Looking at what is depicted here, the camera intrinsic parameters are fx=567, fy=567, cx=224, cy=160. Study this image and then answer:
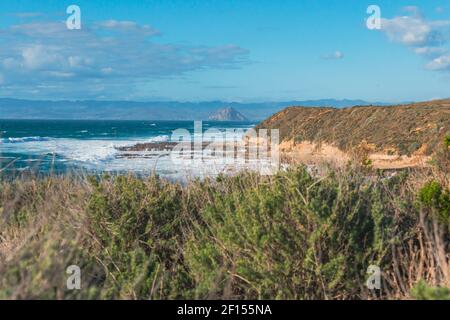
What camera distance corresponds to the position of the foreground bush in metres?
4.95

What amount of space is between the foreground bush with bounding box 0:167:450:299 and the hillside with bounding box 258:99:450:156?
17581 millimetres

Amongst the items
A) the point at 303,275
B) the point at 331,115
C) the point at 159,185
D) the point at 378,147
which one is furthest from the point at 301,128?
the point at 303,275

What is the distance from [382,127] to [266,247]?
31915mm

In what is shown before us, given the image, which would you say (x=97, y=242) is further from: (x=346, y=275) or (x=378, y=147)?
(x=378, y=147)

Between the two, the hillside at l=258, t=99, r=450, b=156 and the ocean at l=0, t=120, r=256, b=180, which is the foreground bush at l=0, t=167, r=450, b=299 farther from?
the hillside at l=258, t=99, r=450, b=156

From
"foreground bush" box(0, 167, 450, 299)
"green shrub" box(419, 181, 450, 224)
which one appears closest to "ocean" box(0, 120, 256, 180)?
"foreground bush" box(0, 167, 450, 299)

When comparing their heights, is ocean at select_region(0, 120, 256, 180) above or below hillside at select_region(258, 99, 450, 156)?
below

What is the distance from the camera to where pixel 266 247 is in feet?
17.9

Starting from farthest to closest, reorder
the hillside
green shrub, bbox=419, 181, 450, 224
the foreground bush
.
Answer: the hillside, green shrub, bbox=419, 181, 450, 224, the foreground bush

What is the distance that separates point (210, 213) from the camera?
255 inches

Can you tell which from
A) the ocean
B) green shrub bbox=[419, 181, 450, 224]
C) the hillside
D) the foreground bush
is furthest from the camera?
the hillside

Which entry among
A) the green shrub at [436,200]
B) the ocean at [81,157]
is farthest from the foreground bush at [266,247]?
the ocean at [81,157]
